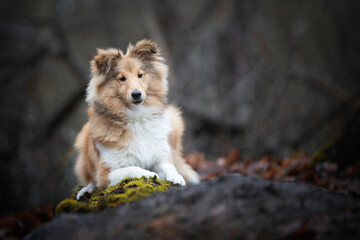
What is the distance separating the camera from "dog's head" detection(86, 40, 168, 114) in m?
5.00

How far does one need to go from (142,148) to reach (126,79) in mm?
985

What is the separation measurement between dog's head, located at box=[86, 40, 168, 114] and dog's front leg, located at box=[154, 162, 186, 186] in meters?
0.90

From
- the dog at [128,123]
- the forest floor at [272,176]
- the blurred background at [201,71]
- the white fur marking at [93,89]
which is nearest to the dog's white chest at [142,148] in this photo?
the dog at [128,123]

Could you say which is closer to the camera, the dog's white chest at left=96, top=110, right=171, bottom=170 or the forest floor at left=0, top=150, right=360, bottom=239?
the forest floor at left=0, top=150, right=360, bottom=239

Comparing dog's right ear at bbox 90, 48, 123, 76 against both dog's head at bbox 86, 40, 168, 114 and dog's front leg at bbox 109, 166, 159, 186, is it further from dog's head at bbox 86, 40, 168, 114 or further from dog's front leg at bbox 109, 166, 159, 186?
dog's front leg at bbox 109, 166, 159, 186

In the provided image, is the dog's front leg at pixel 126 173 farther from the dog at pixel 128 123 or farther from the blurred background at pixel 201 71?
the blurred background at pixel 201 71

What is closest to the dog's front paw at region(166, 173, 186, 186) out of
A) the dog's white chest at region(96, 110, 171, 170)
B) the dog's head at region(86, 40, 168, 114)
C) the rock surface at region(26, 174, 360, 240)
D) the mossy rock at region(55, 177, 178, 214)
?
the mossy rock at region(55, 177, 178, 214)

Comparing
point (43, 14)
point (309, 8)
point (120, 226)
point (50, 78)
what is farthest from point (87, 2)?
point (120, 226)

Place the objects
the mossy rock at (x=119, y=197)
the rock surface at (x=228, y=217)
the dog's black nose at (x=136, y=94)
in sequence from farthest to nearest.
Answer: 1. the dog's black nose at (x=136, y=94)
2. the mossy rock at (x=119, y=197)
3. the rock surface at (x=228, y=217)

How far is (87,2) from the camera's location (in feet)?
42.7

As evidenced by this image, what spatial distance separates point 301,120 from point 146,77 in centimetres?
659

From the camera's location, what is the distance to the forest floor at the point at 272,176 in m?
4.63

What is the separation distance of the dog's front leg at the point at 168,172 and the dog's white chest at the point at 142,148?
110 mm

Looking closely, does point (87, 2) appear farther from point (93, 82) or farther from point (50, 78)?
point (93, 82)
